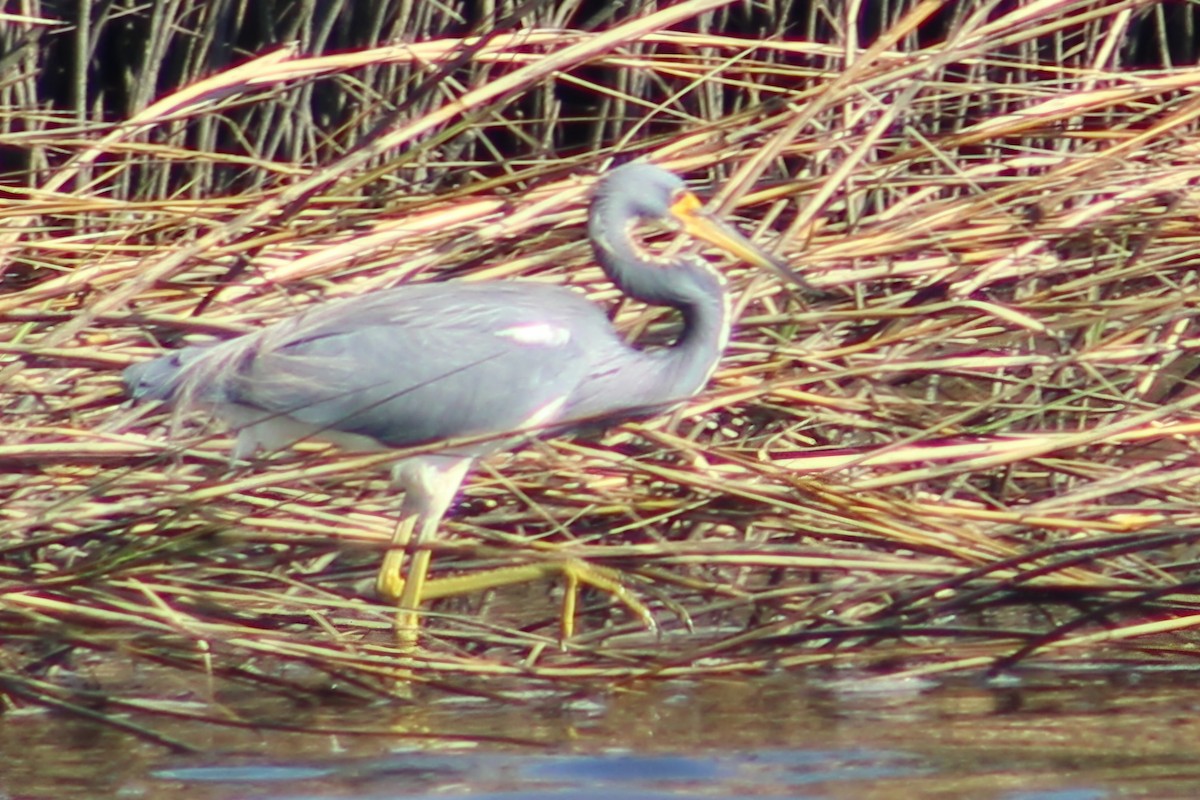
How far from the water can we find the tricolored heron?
65cm

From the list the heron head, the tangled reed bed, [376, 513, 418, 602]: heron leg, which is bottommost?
[376, 513, 418, 602]: heron leg

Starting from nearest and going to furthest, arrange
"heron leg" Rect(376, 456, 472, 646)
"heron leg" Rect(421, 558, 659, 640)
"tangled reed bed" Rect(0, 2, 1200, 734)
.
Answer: "tangled reed bed" Rect(0, 2, 1200, 734), "heron leg" Rect(421, 558, 659, 640), "heron leg" Rect(376, 456, 472, 646)

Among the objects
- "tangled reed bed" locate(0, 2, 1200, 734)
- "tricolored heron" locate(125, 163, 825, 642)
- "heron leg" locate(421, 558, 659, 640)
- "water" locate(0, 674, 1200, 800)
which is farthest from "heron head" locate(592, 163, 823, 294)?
"water" locate(0, 674, 1200, 800)

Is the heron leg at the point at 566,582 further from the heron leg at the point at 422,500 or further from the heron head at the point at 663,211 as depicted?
the heron head at the point at 663,211

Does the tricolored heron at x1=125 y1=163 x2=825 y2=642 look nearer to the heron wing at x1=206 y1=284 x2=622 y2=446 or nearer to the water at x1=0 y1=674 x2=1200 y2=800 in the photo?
the heron wing at x1=206 y1=284 x2=622 y2=446

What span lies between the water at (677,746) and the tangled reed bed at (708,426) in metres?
0.10

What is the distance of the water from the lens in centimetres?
346

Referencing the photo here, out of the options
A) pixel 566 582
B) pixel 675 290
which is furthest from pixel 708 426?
pixel 566 582

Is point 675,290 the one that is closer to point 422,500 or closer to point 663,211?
point 663,211

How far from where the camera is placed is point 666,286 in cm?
481

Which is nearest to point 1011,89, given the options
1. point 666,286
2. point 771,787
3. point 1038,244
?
point 1038,244

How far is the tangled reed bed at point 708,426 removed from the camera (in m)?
3.84

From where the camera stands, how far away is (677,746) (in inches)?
148

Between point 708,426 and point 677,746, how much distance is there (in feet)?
4.96
